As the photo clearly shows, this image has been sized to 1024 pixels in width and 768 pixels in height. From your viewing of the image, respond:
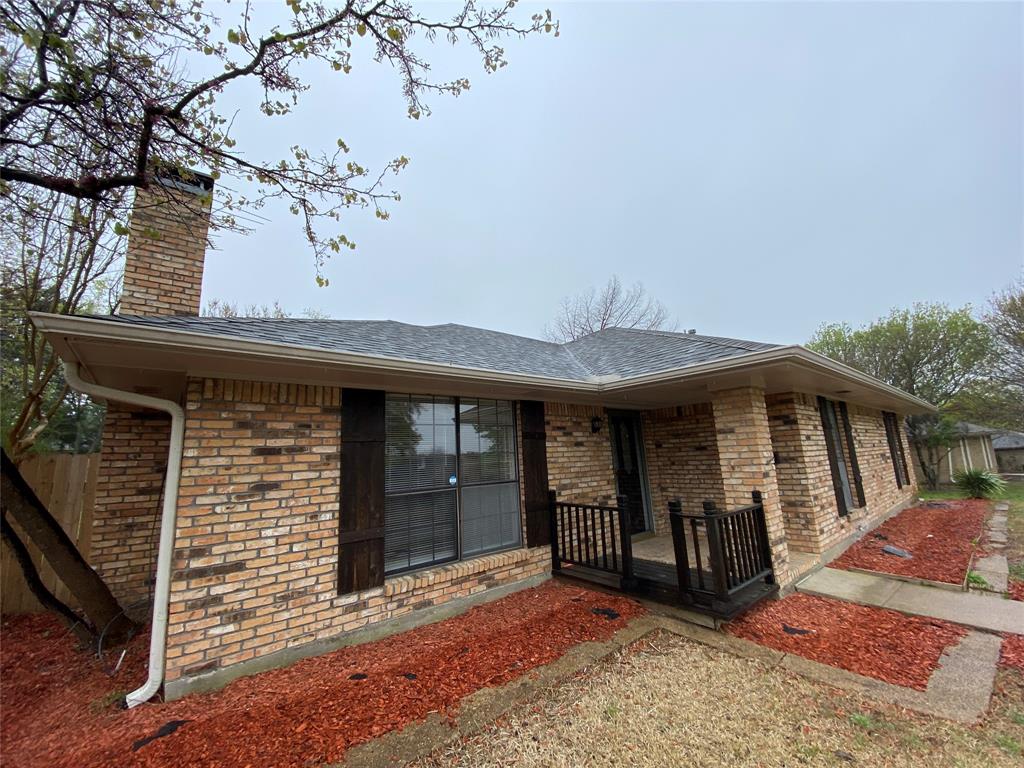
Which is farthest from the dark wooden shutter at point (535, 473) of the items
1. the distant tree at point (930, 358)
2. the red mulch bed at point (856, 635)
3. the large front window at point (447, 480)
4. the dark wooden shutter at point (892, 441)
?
the distant tree at point (930, 358)

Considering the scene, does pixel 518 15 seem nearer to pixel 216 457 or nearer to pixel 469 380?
pixel 469 380

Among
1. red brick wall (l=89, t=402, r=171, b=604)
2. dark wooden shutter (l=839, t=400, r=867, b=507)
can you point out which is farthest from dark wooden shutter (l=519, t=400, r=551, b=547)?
dark wooden shutter (l=839, t=400, r=867, b=507)

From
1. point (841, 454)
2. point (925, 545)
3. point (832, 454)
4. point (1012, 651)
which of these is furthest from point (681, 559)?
point (925, 545)

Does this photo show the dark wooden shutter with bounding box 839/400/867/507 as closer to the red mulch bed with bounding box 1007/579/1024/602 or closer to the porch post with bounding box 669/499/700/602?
the red mulch bed with bounding box 1007/579/1024/602

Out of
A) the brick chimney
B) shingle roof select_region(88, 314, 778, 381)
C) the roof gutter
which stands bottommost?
the roof gutter

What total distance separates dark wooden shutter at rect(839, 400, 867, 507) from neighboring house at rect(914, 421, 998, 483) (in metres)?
12.9

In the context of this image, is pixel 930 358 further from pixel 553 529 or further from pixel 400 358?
pixel 400 358

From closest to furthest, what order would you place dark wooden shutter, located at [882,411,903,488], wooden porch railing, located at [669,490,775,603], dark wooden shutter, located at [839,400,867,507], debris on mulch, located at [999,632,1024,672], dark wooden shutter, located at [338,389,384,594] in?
debris on mulch, located at [999,632,1024,672]
dark wooden shutter, located at [338,389,384,594]
wooden porch railing, located at [669,490,775,603]
dark wooden shutter, located at [839,400,867,507]
dark wooden shutter, located at [882,411,903,488]

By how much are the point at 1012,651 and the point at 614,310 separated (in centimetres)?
1699

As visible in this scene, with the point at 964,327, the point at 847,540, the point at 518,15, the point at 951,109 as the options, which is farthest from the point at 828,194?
the point at 518,15

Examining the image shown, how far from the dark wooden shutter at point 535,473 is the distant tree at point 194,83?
2871 mm

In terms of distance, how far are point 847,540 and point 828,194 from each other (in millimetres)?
13765

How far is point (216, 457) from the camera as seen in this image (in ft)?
10.1

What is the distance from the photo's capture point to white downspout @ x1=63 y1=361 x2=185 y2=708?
2738mm
